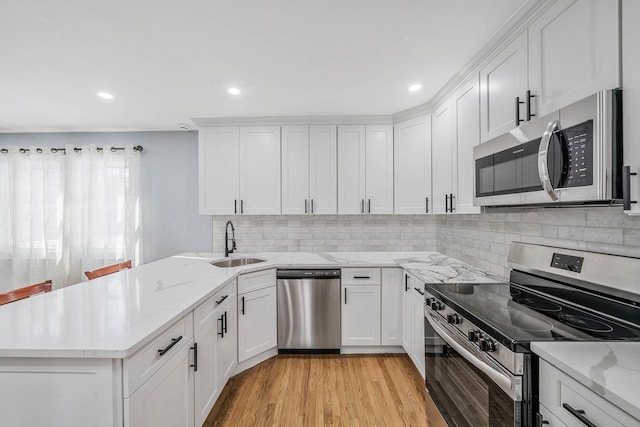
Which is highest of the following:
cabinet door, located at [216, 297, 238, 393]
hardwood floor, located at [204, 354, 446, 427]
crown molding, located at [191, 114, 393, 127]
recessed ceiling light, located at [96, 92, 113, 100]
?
recessed ceiling light, located at [96, 92, 113, 100]

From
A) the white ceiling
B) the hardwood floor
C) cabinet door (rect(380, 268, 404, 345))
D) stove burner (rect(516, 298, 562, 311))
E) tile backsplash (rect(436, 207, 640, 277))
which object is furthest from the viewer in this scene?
cabinet door (rect(380, 268, 404, 345))

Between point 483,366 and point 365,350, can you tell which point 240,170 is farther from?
point 483,366

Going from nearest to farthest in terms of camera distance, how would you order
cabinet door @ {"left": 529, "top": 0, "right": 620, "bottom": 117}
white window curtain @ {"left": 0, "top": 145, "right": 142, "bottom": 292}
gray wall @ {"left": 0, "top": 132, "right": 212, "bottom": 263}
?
cabinet door @ {"left": 529, "top": 0, "right": 620, "bottom": 117} → white window curtain @ {"left": 0, "top": 145, "right": 142, "bottom": 292} → gray wall @ {"left": 0, "top": 132, "right": 212, "bottom": 263}

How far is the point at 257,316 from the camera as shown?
8.52 feet

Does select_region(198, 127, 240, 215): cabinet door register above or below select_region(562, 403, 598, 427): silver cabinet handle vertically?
above

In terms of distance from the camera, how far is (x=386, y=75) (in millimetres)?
2236

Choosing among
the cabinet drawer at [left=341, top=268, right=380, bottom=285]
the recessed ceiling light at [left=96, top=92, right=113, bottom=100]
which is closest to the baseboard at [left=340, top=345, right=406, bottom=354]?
the cabinet drawer at [left=341, top=268, right=380, bottom=285]

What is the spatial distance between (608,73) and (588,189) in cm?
41

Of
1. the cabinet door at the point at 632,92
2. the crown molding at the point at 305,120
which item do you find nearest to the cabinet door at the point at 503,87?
the cabinet door at the point at 632,92

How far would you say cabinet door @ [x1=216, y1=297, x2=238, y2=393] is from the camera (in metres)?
2.01

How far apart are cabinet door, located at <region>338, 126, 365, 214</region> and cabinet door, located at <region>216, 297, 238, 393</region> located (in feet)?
4.98

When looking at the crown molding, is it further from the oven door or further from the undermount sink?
the oven door

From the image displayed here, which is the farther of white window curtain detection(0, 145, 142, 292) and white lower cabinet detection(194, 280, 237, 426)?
white window curtain detection(0, 145, 142, 292)

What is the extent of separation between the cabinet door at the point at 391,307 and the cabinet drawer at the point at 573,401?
1739mm
